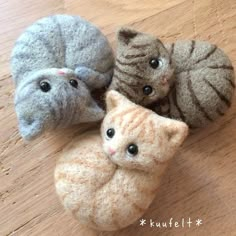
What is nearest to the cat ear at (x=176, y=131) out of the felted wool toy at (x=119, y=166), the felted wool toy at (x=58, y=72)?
the felted wool toy at (x=119, y=166)

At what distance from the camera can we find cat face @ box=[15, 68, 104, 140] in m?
0.61

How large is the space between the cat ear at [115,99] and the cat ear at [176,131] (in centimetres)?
7

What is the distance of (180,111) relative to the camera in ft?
2.24

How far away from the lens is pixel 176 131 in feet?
2.02

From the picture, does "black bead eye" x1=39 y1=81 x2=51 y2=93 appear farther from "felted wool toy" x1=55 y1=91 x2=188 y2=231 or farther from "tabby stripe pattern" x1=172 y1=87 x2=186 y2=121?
"tabby stripe pattern" x1=172 y1=87 x2=186 y2=121

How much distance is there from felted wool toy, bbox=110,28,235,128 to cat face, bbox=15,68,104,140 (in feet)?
0.26

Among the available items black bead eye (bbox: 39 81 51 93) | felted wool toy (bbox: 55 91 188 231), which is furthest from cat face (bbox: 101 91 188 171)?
black bead eye (bbox: 39 81 51 93)

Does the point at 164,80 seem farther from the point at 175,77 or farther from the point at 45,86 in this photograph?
the point at 45,86

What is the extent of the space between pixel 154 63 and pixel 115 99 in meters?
0.08

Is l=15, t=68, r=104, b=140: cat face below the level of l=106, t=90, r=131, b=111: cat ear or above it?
above

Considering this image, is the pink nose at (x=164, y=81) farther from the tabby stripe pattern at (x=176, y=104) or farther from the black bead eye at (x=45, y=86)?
the black bead eye at (x=45, y=86)

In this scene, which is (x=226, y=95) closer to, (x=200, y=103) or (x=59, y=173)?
(x=200, y=103)

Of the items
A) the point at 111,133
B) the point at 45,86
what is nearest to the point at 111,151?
the point at 111,133

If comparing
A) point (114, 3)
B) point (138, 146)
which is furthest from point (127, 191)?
point (114, 3)
